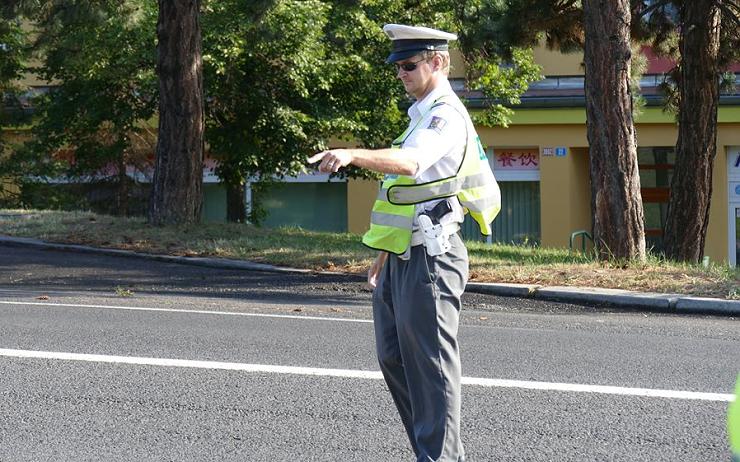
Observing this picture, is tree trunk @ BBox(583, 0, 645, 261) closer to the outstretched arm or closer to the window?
the outstretched arm

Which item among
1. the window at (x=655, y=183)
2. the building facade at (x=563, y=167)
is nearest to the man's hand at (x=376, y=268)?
the building facade at (x=563, y=167)

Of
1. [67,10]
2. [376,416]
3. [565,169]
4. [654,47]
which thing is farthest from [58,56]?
[376,416]

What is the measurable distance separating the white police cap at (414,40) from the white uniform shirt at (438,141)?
17 cm

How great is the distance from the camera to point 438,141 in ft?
13.6

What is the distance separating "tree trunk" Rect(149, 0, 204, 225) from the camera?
16609 mm

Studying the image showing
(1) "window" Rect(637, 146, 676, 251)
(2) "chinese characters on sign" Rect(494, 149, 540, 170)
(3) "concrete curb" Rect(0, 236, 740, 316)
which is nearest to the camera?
(3) "concrete curb" Rect(0, 236, 740, 316)

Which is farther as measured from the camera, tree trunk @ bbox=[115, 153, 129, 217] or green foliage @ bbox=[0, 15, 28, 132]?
tree trunk @ bbox=[115, 153, 129, 217]

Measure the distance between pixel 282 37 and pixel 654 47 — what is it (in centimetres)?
670

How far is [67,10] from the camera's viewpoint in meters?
17.3

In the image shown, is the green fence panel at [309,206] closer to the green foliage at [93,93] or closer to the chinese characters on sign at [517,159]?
the chinese characters on sign at [517,159]

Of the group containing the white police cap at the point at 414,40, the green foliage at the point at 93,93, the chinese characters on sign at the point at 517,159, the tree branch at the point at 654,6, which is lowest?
the white police cap at the point at 414,40

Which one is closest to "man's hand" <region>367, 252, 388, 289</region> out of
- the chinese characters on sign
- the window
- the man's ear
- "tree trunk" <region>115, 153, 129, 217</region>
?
the man's ear

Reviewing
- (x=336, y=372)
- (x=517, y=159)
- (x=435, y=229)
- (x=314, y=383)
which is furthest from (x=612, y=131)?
(x=517, y=159)

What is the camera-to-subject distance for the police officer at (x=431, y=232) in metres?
4.25
